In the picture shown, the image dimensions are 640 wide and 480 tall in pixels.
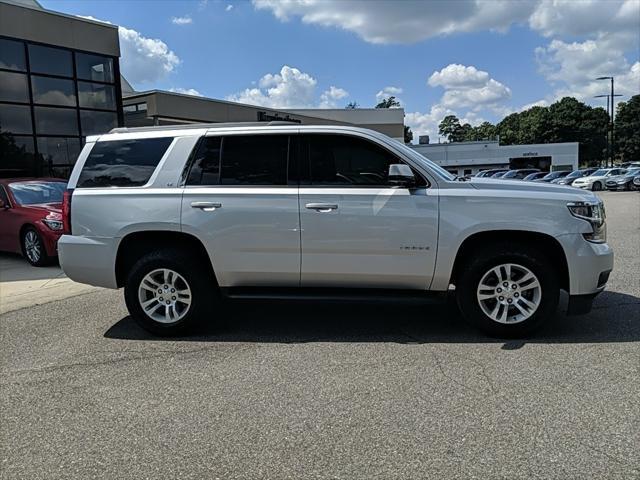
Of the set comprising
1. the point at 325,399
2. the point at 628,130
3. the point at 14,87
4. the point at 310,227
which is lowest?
the point at 325,399

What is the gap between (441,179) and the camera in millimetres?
4938

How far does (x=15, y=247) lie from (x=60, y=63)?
9.09 m

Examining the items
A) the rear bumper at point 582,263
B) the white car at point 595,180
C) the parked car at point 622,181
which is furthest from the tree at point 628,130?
the rear bumper at point 582,263

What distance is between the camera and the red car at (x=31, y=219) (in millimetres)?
9227

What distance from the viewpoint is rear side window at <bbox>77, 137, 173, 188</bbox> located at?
17.3 feet

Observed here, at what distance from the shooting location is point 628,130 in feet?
326

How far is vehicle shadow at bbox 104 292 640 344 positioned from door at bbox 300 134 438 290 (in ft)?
1.73

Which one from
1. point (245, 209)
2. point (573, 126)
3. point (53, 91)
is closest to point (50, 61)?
point (53, 91)

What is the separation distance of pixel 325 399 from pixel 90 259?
9.61ft

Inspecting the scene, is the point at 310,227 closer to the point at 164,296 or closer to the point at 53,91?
the point at 164,296

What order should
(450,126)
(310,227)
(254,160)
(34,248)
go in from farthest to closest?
(450,126)
(34,248)
(254,160)
(310,227)

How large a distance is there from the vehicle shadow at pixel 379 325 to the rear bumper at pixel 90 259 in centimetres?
62

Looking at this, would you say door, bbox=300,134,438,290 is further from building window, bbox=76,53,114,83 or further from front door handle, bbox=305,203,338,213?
building window, bbox=76,53,114,83

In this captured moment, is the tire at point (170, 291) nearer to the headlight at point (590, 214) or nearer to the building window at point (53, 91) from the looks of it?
the headlight at point (590, 214)
